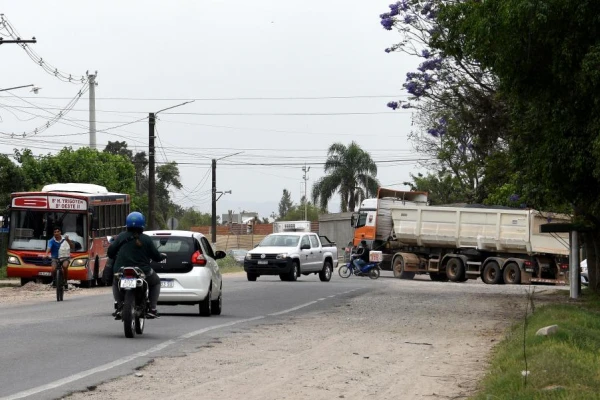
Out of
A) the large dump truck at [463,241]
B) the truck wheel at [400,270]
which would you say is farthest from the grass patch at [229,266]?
the truck wheel at [400,270]

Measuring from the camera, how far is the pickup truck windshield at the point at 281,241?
4175 cm

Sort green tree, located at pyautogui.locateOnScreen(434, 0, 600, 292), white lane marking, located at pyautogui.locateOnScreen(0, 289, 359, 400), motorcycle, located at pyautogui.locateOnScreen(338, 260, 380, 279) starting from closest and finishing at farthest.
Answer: white lane marking, located at pyautogui.locateOnScreen(0, 289, 359, 400)
green tree, located at pyautogui.locateOnScreen(434, 0, 600, 292)
motorcycle, located at pyautogui.locateOnScreen(338, 260, 380, 279)

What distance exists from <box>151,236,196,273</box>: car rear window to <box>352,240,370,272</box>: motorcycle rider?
30.2 meters

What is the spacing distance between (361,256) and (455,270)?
5592 millimetres

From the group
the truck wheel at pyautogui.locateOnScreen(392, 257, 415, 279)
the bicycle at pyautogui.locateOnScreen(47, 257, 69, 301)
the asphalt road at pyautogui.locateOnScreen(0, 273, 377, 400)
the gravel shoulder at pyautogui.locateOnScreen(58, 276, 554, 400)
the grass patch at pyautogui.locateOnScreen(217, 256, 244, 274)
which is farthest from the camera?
the grass patch at pyautogui.locateOnScreen(217, 256, 244, 274)

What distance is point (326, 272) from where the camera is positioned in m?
44.6

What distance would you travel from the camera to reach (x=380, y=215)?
174ft

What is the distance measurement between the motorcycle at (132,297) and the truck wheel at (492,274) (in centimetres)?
3088

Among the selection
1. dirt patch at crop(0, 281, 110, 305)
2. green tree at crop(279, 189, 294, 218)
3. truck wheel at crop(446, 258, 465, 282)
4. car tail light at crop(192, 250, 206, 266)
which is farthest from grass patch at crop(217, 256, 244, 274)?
green tree at crop(279, 189, 294, 218)

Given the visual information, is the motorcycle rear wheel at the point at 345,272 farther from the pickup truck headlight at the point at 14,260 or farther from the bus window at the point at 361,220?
the pickup truck headlight at the point at 14,260

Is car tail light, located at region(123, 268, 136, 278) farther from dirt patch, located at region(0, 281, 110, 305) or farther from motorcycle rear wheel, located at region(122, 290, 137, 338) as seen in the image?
dirt patch, located at region(0, 281, 110, 305)

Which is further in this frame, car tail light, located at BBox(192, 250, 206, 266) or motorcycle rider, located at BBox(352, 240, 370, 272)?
motorcycle rider, located at BBox(352, 240, 370, 272)

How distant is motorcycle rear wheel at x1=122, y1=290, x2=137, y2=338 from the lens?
1609 cm

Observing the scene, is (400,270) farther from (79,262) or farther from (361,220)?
(79,262)
